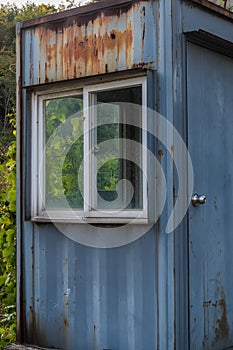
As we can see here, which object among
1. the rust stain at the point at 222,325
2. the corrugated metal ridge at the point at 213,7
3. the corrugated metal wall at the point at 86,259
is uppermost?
the corrugated metal ridge at the point at 213,7

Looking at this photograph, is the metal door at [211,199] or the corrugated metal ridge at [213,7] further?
the corrugated metal ridge at [213,7]

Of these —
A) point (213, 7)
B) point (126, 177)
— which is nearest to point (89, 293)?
point (126, 177)

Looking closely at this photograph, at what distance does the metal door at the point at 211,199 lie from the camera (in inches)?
174

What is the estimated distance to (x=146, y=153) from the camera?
14.1ft

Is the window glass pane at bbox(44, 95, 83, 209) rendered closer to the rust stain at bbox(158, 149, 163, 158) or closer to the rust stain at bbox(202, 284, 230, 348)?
the rust stain at bbox(158, 149, 163, 158)

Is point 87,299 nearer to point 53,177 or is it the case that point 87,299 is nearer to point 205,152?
point 53,177

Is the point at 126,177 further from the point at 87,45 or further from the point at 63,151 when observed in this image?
the point at 87,45

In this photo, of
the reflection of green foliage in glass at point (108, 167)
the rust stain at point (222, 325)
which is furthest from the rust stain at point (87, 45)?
the rust stain at point (222, 325)

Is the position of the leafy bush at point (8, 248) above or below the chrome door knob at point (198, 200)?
below

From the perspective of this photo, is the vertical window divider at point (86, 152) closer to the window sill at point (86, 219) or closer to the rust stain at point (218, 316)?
the window sill at point (86, 219)

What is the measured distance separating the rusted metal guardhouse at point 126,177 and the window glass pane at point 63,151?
0.5 inches

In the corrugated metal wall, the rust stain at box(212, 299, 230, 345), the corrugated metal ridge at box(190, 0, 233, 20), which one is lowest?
the rust stain at box(212, 299, 230, 345)

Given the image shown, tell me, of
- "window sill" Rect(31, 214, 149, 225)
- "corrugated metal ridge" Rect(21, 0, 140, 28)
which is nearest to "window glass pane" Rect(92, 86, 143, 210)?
"window sill" Rect(31, 214, 149, 225)

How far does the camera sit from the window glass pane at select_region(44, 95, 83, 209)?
480 cm
